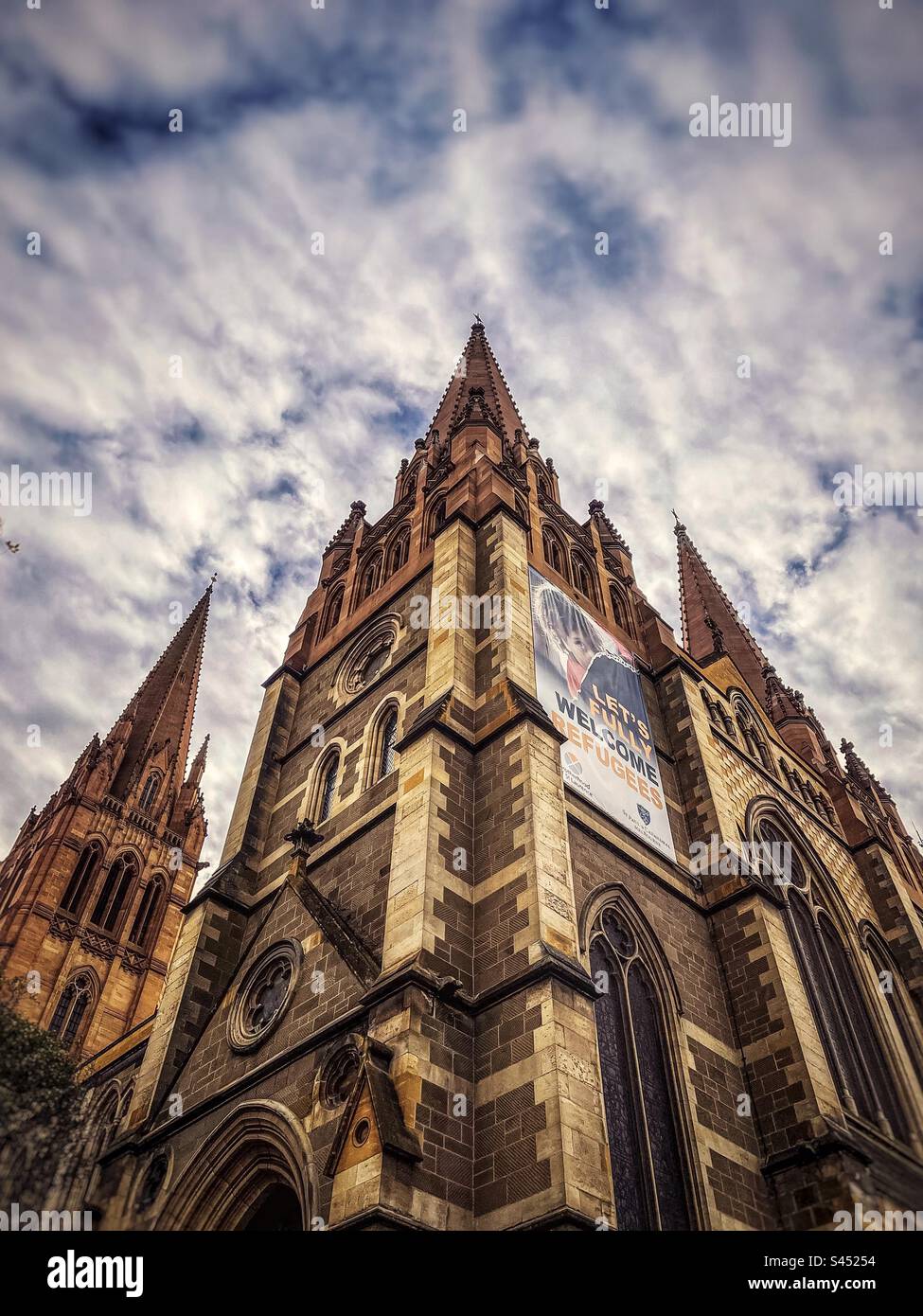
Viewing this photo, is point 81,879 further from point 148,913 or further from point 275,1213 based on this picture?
point 275,1213

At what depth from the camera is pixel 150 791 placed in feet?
148

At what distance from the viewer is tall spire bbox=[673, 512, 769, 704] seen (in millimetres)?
34094

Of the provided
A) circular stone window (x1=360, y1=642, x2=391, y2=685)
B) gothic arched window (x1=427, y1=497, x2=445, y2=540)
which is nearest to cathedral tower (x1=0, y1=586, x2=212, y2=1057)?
circular stone window (x1=360, y1=642, x2=391, y2=685)

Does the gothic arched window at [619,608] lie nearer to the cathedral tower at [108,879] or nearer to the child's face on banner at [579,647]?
the child's face on banner at [579,647]

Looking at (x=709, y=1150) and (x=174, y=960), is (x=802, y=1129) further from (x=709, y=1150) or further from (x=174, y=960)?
(x=174, y=960)

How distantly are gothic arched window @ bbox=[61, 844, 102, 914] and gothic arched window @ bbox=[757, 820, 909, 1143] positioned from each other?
93.5 ft

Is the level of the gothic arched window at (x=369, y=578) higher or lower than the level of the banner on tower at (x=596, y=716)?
higher

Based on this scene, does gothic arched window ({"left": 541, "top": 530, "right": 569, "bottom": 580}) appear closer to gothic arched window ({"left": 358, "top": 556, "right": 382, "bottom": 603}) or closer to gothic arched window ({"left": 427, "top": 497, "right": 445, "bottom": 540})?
gothic arched window ({"left": 427, "top": 497, "right": 445, "bottom": 540})

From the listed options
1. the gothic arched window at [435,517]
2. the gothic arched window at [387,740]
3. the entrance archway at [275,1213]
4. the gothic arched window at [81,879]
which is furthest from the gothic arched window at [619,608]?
the gothic arched window at [81,879]

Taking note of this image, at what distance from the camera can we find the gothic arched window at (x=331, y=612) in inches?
890

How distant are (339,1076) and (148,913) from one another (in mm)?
31948

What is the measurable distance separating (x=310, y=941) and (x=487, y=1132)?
4.07 meters

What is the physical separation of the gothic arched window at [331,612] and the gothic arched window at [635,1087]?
11.2 metres
